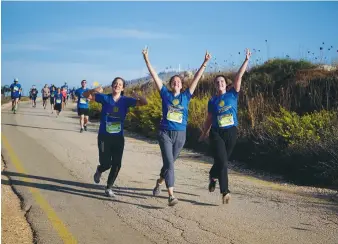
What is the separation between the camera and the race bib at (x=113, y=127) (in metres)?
6.88

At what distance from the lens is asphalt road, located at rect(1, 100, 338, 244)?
502 cm

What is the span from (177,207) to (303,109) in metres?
7.70

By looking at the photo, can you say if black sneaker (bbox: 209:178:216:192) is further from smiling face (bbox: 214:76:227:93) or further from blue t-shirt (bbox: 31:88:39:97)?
blue t-shirt (bbox: 31:88:39:97)

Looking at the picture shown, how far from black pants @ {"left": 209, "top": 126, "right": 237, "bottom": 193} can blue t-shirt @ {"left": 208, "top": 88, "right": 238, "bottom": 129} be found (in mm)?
92

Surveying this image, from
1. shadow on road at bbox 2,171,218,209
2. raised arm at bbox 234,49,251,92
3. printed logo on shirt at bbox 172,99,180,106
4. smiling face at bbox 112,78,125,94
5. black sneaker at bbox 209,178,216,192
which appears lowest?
shadow on road at bbox 2,171,218,209

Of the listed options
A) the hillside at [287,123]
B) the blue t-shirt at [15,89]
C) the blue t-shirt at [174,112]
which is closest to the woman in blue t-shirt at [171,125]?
the blue t-shirt at [174,112]

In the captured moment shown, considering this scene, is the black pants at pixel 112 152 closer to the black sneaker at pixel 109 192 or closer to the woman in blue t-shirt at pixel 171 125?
the black sneaker at pixel 109 192

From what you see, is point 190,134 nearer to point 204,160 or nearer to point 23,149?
point 204,160

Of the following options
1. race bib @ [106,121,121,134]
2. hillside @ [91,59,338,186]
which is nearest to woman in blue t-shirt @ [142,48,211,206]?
race bib @ [106,121,121,134]

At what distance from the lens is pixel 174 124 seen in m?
6.38

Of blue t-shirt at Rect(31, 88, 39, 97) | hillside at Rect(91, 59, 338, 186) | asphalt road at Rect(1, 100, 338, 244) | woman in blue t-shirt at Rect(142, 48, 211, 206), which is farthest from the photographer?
blue t-shirt at Rect(31, 88, 39, 97)

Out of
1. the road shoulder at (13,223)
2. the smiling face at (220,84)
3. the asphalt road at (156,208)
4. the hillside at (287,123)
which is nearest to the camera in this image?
the road shoulder at (13,223)

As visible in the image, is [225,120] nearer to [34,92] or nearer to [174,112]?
[174,112]

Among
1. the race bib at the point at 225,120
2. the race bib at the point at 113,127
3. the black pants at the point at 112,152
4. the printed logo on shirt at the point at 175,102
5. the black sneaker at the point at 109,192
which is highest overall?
the printed logo on shirt at the point at 175,102
